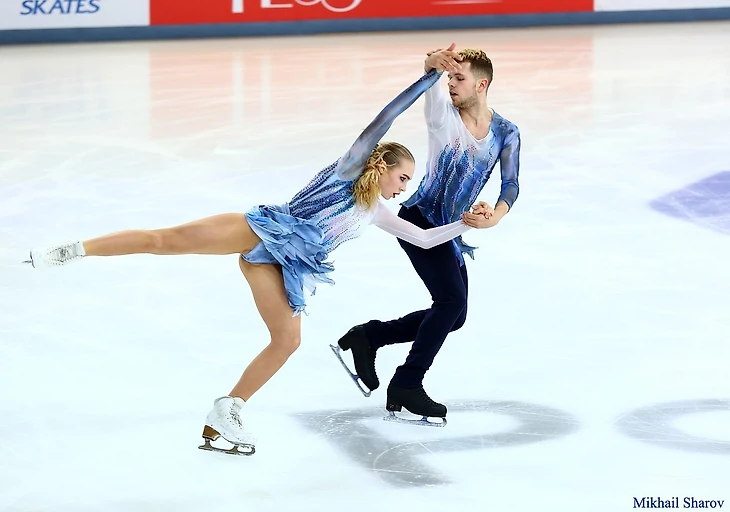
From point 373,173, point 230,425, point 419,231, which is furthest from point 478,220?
point 230,425

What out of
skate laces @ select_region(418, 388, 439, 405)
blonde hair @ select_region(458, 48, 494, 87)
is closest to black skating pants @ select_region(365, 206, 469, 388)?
skate laces @ select_region(418, 388, 439, 405)

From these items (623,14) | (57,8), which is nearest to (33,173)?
(57,8)

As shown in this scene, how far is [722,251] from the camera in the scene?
5672 mm

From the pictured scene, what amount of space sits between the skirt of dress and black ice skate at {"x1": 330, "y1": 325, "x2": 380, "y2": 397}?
572 mm

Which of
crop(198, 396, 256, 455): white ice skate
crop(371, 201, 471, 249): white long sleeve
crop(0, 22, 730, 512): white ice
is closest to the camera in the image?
crop(0, 22, 730, 512): white ice

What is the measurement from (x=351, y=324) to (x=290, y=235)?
1.35 meters

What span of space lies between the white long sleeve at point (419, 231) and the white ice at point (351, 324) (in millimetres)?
632

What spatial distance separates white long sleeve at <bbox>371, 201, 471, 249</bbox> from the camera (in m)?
3.63

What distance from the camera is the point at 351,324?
4.77 metres

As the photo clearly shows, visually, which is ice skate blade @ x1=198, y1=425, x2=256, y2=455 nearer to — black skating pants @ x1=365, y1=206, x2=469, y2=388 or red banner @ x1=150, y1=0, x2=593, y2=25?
black skating pants @ x1=365, y1=206, x2=469, y2=388

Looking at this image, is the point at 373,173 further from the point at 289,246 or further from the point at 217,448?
the point at 217,448

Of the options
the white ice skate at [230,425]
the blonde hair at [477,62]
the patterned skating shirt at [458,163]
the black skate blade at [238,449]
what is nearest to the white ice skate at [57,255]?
the white ice skate at [230,425]

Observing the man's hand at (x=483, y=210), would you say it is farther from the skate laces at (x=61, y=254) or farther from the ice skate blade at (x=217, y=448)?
the skate laces at (x=61, y=254)

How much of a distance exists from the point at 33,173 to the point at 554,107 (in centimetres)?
423
